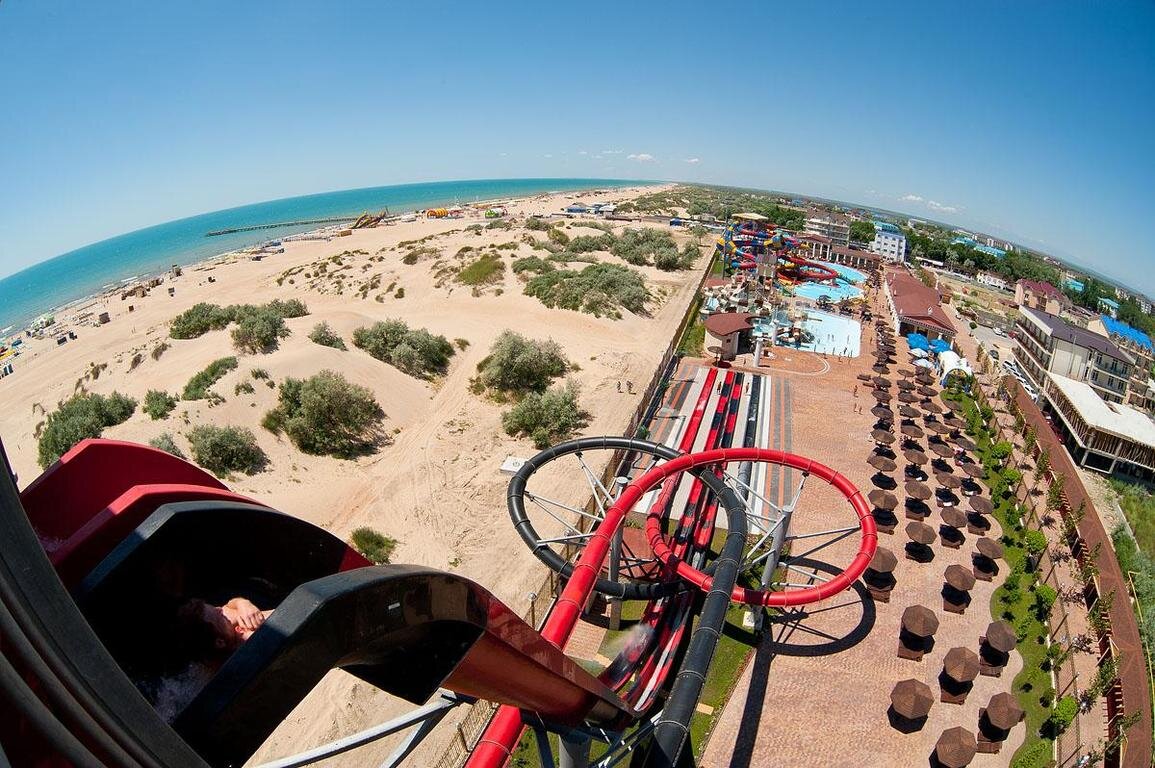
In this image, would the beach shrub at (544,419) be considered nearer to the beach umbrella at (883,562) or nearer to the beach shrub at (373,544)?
the beach shrub at (373,544)

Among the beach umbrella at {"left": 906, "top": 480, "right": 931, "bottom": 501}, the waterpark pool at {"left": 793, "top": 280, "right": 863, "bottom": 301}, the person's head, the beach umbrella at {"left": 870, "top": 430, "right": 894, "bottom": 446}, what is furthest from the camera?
the waterpark pool at {"left": 793, "top": 280, "right": 863, "bottom": 301}

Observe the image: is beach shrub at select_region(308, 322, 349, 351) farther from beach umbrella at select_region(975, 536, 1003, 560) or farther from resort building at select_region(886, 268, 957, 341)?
resort building at select_region(886, 268, 957, 341)

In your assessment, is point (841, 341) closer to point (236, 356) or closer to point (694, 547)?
point (694, 547)

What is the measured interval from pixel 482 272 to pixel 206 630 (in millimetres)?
61672

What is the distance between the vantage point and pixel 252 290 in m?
72.9

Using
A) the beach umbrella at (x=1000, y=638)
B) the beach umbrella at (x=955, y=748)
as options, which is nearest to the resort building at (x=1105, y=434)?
the beach umbrella at (x=1000, y=638)

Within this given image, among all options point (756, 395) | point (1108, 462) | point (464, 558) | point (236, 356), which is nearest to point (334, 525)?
point (464, 558)

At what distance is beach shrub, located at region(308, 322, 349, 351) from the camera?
38.3 m

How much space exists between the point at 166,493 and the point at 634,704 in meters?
14.6

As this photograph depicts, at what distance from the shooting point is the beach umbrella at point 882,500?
982 inches

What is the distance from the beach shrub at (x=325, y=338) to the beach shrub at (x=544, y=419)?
1446 centimetres

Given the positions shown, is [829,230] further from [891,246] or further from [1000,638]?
Result: [1000,638]

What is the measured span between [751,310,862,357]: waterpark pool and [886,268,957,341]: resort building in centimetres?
447

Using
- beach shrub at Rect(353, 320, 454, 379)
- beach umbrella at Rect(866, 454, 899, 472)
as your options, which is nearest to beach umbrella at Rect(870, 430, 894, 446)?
beach umbrella at Rect(866, 454, 899, 472)
